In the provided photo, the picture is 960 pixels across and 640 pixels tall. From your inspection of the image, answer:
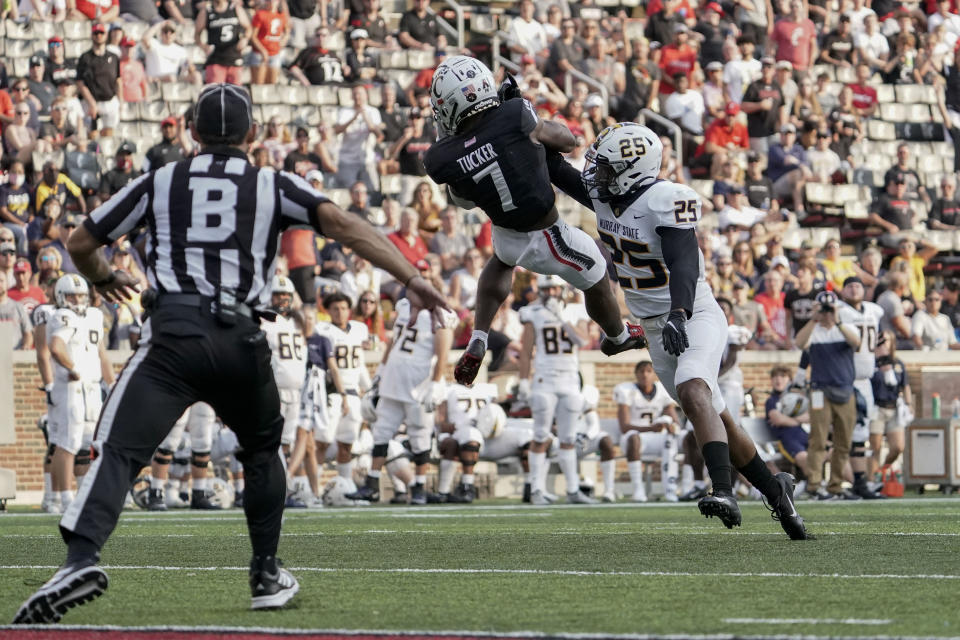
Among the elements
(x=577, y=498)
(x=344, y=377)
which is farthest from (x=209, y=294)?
(x=577, y=498)

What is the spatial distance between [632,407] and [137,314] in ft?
16.9

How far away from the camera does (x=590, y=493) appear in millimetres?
18906

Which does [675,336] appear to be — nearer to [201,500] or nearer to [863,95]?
[201,500]

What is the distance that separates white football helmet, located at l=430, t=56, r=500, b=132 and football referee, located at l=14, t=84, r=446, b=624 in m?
3.01

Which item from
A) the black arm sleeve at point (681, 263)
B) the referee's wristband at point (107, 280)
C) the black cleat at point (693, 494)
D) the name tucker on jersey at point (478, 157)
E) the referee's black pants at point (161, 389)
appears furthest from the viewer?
the black cleat at point (693, 494)

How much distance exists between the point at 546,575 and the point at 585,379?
1257 cm

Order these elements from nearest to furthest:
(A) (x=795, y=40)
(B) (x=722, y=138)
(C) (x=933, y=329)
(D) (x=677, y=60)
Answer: (C) (x=933, y=329)
(B) (x=722, y=138)
(D) (x=677, y=60)
(A) (x=795, y=40)

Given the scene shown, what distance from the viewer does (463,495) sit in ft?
56.9

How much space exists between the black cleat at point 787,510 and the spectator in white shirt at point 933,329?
485 inches

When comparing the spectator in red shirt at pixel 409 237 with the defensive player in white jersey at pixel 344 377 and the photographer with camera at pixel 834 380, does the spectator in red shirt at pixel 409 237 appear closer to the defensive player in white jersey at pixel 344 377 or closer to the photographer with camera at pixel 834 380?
the defensive player in white jersey at pixel 344 377

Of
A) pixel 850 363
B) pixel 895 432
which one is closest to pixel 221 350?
pixel 850 363

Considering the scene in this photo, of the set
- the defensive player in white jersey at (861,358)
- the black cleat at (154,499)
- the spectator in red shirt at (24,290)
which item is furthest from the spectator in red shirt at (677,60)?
the black cleat at (154,499)

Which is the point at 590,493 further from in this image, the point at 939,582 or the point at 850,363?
the point at 939,582

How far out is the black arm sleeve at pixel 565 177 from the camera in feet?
31.6
